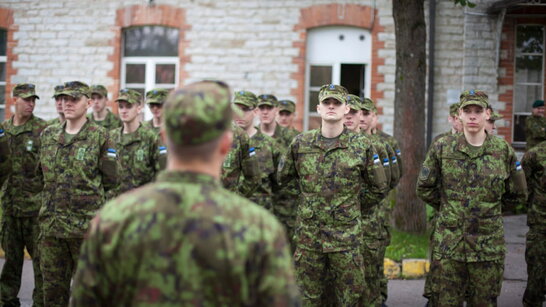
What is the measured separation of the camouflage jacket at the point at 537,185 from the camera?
7285 millimetres

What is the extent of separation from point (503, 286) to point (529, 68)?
641cm

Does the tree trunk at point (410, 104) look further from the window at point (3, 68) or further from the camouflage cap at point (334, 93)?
the window at point (3, 68)

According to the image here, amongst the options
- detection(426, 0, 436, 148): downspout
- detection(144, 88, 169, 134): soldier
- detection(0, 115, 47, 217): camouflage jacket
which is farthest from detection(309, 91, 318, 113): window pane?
detection(0, 115, 47, 217): camouflage jacket

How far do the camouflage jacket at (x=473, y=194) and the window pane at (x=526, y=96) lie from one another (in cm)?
833

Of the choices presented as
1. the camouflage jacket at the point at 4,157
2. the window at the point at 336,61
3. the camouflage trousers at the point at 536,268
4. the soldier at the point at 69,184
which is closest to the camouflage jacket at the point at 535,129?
the camouflage trousers at the point at 536,268

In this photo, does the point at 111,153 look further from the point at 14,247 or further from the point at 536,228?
the point at 536,228

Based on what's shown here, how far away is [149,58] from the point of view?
14367mm

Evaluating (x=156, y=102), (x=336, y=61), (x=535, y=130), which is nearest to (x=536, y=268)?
(x=535, y=130)

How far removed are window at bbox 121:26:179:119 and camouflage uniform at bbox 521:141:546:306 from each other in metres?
8.49

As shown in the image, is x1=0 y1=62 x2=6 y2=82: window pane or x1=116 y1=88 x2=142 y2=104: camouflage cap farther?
x1=0 y1=62 x2=6 y2=82: window pane

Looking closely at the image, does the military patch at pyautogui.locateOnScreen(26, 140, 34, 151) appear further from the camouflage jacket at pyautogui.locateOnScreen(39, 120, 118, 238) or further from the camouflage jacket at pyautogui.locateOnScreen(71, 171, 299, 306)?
the camouflage jacket at pyautogui.locateOnScreen(71, 171, 299, 306)

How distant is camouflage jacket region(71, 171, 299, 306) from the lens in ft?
7.36

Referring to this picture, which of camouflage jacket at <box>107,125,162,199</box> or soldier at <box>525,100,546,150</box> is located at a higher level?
soldier at <box>525,100,546,150</box>

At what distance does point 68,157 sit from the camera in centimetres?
596
